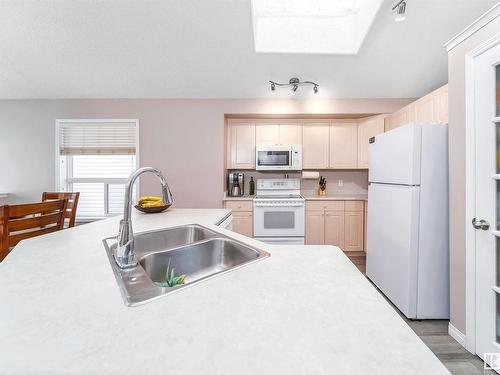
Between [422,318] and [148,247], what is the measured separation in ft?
7.28

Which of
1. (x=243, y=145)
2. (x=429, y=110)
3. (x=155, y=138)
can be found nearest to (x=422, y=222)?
(x=429, y=110)

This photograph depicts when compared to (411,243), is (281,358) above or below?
above

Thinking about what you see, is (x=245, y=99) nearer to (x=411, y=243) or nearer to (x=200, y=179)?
(x=200, y=179)

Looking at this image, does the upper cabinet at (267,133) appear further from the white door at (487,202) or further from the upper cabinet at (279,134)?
the white door at (487,202)

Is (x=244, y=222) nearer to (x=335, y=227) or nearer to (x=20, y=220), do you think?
(x=335, y=227)

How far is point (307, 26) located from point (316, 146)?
158cm

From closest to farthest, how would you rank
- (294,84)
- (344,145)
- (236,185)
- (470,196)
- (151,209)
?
(470,196) → (151,209) → (294,84) → (344,145) → (236,185)

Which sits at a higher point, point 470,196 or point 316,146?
point 316,146

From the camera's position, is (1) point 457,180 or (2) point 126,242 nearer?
(2) point 126,242

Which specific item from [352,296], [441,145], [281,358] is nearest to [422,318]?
[441,145]

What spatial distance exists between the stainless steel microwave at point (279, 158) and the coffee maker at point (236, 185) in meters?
0.40

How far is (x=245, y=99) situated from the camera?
3443 mm

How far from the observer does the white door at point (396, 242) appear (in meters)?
1.92

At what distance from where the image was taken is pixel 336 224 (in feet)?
11.2
